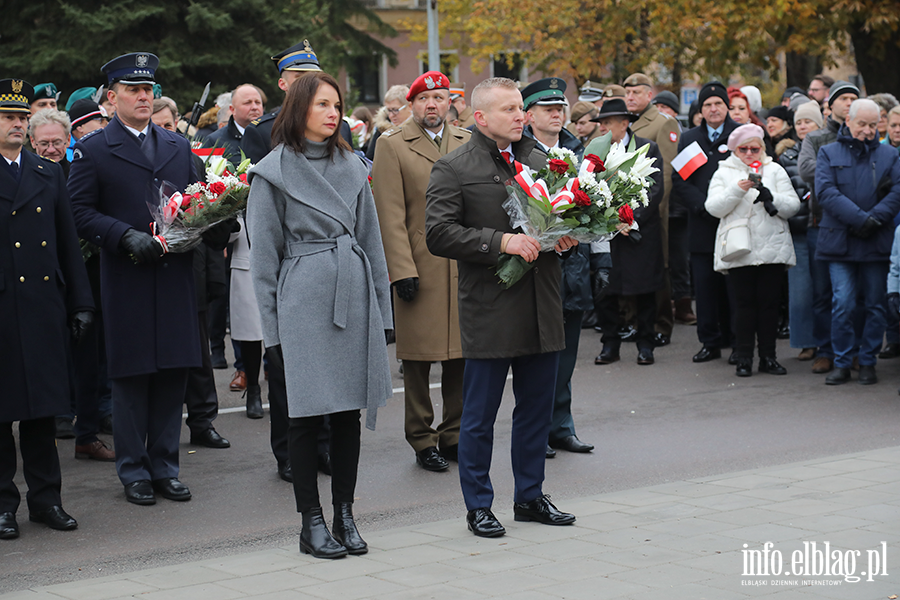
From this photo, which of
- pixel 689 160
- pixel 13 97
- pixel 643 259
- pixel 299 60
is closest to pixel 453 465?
pixel 299 60

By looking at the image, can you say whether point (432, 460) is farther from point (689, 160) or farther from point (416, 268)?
point (689, 160)

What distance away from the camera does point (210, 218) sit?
6.80m

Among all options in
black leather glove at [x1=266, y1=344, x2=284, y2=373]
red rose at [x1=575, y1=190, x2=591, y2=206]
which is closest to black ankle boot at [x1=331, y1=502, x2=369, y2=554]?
black leather glove at [x1=266, y1=344, x2=284, y2=373]

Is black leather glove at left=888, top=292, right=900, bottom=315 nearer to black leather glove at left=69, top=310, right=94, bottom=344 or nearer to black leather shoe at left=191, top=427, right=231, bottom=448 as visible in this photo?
black leather shoe at left=191, top=427, right=231, bottom=448

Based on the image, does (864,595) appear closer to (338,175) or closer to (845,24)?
(338,175)

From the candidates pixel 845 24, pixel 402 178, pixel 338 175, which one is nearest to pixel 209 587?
pixel 338 175

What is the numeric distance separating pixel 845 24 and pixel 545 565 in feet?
58.8

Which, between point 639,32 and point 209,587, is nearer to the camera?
point 209,587

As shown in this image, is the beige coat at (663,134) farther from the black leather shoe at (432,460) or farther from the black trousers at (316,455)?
the black trousers at (316,455)

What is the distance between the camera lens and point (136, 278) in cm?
684

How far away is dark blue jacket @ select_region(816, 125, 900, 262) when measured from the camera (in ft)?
32.8

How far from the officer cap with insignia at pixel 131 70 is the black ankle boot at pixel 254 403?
3.15 metres

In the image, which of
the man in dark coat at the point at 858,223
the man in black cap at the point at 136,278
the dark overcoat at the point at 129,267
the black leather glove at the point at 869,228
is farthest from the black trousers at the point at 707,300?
the dark overcoat at the point at 129,267

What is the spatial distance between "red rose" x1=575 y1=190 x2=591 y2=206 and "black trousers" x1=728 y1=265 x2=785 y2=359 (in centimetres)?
536
